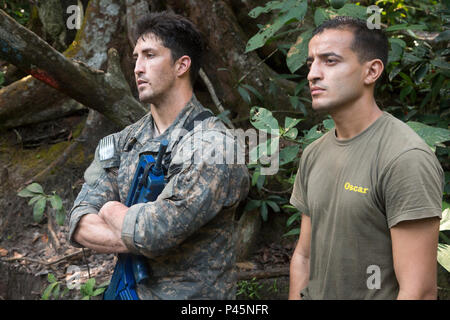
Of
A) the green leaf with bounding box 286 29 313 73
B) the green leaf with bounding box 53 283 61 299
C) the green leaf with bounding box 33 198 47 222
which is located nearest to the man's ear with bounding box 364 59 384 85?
the green leaf with bounding box 286 29 313 73

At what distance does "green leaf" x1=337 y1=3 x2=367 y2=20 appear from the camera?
2705 mm

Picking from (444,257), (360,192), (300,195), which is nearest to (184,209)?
(300,195)

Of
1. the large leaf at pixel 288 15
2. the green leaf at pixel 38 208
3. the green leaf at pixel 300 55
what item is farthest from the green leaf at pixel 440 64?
the green leaf at pixel 38 208

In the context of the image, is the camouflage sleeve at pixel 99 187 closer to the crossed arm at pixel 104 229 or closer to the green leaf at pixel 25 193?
the crossed arm at pixel 104 229

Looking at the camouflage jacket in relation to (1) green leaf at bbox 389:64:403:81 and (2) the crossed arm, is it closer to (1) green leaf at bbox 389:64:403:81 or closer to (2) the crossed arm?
(2) the crossed arm

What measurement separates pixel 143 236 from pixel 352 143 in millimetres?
938

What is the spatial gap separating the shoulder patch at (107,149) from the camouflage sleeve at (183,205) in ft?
1.61

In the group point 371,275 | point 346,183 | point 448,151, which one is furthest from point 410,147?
point 448,151

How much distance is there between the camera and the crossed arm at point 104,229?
2.02m

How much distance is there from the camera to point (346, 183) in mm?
1811

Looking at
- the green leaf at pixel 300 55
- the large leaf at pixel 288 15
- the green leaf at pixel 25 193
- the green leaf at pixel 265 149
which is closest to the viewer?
the green leaf at pixel 265 149

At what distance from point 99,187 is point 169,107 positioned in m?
0.54
